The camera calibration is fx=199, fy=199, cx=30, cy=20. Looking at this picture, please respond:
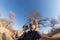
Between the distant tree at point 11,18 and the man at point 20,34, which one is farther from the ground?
the distant tree at point 11,18

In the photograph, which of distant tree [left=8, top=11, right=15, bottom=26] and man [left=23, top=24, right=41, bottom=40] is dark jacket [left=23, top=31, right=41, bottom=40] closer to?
man [left=23, top=24, right=41, bottom=40]

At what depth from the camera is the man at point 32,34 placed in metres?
2.38

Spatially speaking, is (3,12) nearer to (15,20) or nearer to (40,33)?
(15,20)

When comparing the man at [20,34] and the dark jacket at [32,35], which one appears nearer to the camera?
the dark jacket at [32,35]

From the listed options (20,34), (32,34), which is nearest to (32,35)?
(32,34)

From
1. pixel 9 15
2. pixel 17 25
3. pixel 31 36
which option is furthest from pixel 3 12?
pixel 31 36

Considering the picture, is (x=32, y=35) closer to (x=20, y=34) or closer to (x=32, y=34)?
(x=32, y=34)

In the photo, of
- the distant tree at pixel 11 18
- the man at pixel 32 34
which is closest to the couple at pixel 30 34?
the man at pixel 32 34

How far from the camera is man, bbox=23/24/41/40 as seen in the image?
93.9 inches

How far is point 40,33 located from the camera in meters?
2.41

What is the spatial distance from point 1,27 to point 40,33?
52 cm

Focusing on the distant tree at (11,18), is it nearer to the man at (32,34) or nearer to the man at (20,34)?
the man at (20,34)

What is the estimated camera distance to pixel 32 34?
241 centimetres

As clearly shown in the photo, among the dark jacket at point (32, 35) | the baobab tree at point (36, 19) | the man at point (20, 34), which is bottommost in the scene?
the dark jacket at point (32, 35)
